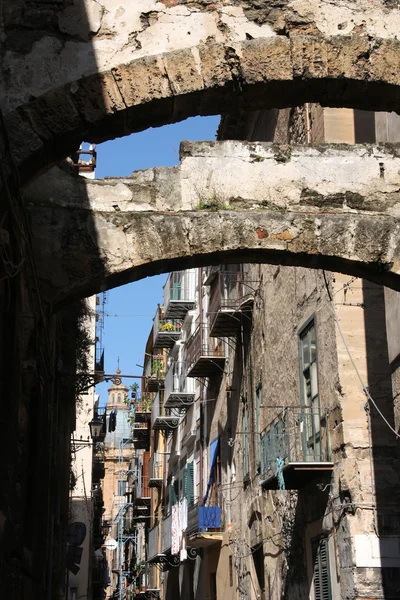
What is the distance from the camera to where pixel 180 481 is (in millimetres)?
25703

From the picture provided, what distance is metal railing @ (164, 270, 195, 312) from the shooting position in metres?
26.4

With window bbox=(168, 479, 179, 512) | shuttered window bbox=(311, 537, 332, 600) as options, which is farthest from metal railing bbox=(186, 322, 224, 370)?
shuttered window bbox=(311, 537, 332, 600)

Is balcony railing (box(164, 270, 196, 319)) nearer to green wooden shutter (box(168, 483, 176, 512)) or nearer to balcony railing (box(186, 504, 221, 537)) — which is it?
green wooden shutter (box(168, 483, 176, 512))

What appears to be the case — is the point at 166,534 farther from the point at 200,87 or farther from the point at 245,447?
the point at 200,87

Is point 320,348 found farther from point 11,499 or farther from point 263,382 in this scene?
point 11,499

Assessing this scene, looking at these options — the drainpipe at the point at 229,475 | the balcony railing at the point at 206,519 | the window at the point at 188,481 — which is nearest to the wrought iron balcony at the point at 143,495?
the window at the point at 188,481

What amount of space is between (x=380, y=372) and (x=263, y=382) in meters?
4.59

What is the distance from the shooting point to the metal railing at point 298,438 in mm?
11438

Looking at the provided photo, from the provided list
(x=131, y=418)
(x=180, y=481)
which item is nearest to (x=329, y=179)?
(x=180, y=481)

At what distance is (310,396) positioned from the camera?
40.4ft

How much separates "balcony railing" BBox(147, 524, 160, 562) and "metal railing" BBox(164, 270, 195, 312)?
6580 mm

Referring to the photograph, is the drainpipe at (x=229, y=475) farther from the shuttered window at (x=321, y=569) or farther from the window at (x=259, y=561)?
the shuttered window at (x=321, y=569)

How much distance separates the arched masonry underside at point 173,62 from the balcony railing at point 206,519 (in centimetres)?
1346

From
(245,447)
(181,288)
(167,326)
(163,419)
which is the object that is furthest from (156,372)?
(245,447)
